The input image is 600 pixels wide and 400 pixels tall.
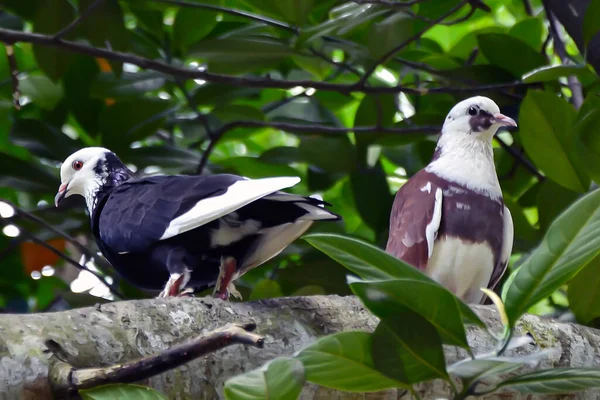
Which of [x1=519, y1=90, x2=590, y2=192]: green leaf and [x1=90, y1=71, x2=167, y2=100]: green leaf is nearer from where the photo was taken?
[x1=519, y1=90, x2=590, y2=192]: green leaf

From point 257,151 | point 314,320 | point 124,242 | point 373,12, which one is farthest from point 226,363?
point 257,151

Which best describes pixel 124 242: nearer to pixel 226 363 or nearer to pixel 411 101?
pixel 226 363

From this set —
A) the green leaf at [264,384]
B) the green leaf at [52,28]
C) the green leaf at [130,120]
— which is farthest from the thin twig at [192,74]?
the green leaf at [264,384]

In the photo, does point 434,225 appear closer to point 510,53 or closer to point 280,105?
point 510,53

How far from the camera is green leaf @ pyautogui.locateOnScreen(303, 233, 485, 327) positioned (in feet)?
4.08

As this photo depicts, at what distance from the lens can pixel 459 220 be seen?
2711 mm

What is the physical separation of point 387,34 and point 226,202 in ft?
3.37

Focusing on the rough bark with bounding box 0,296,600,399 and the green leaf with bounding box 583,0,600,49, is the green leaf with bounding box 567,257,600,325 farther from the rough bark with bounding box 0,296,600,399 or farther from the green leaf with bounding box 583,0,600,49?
the green leaf with bounding box 583,0,600,49

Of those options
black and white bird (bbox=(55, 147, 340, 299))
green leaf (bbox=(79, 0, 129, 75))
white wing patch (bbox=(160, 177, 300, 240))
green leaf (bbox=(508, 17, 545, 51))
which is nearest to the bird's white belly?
black and white bird (bbox=(55, 147, 340, 299))

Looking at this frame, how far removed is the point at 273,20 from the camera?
10.8 feet

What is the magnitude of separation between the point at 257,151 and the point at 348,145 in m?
1.18

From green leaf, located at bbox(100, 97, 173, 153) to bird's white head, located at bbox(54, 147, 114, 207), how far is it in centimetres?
21

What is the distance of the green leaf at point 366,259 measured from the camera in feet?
4.08

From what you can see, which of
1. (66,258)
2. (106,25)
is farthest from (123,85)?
(66,258)
